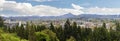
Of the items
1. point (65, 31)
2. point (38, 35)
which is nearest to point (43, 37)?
point (38, 35)

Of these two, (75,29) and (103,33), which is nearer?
(103,33)

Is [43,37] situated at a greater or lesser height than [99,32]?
greater

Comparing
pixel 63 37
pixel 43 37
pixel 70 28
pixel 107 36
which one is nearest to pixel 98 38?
pixel 107 36

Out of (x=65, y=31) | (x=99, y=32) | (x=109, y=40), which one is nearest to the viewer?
(x=109, y=40)

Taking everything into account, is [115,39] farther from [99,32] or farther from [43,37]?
[43,37]

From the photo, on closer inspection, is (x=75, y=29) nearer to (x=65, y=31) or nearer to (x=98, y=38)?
(x=65, y=31)

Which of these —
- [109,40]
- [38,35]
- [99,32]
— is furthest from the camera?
[99,32]

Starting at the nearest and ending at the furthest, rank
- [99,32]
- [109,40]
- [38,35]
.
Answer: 1. [38,35]
2. [109,40]
3. [99,32]

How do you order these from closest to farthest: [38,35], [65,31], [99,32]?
[38,35] → [99,32] → [65,31]

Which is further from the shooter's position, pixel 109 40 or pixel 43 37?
pixel 109 40
